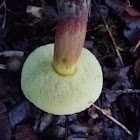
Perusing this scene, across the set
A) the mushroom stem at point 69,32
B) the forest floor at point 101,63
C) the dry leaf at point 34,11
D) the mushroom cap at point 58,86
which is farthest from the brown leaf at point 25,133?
the dry leaf at point 34,11

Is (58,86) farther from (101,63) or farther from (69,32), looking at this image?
(101,63)

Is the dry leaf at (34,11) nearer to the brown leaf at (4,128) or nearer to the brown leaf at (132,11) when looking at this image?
the brown leaf at (132,11)

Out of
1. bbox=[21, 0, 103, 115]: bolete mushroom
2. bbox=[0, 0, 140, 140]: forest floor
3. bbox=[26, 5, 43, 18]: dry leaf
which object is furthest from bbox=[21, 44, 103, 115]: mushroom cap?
bbox=[26, 5, 43, 18]: dry leaf

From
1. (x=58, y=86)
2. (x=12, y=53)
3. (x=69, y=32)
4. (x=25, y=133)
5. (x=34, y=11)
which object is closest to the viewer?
(x=69, y=32)

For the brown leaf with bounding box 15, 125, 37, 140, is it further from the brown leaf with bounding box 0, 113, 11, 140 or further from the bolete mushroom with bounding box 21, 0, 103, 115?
the bolete mushroom with bounding box 21, 0, 103, 115

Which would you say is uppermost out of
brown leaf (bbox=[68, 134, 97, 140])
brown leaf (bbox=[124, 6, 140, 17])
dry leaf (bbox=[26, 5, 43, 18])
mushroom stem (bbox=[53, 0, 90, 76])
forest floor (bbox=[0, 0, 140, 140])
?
mushroom stem (bbox=[53, 0, 90, 76])

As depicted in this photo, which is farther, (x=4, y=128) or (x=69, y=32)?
(x=4, y=128)

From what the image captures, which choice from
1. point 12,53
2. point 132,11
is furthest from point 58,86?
point 132,11

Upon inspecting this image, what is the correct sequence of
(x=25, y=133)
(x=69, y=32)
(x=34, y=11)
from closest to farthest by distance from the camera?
(x=69, y=32) < (x=25, y=133) < (x=34, y=11)
